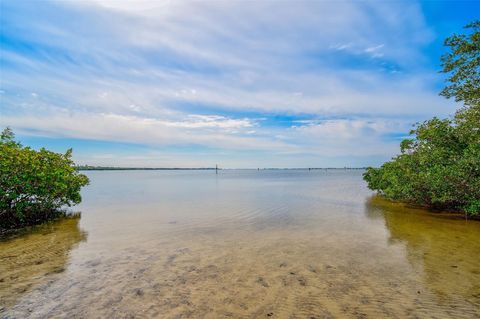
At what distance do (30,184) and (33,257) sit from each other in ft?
18.6

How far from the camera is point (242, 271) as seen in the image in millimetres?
7562

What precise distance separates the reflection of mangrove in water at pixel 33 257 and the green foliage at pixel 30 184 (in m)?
1.13

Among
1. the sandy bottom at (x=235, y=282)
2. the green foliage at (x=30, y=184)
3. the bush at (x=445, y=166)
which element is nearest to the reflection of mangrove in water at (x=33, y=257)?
the sandy bottom at (x=235, y=282)

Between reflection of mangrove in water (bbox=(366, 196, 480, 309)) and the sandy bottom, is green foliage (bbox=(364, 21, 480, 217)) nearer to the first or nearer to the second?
reflection of mangrove in water (bbox=(366, 196, 480, 309))

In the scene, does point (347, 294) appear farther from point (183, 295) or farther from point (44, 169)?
point (44, 169)

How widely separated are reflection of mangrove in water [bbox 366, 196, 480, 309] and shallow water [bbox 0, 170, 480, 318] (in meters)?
0.04

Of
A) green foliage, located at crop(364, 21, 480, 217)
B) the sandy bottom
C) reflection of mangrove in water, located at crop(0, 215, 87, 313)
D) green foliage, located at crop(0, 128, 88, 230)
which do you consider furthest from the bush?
green foliage, located at crop(0, 128, 88, 230)

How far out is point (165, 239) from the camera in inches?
449

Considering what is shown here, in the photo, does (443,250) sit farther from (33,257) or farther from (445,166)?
(33,257)

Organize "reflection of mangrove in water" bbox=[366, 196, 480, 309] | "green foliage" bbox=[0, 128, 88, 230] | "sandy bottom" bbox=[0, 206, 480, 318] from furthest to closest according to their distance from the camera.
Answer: "green foliage" bbox=[0, 128, 88, 230], "reflection of mangrove in water" bbox=[366, 196, 480, 309], "sandy bottom" bbox=[0, 206, 480, 318]

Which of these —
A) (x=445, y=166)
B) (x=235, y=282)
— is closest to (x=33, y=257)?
(x=235, y=282)

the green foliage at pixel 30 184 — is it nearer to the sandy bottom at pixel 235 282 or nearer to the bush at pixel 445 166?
the sandy bottom at pixel 235 282

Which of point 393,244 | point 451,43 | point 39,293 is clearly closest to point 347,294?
point 393,244

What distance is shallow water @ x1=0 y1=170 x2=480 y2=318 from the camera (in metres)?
5.43
